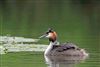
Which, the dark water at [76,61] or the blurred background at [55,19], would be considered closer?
the dark water at [76,61]

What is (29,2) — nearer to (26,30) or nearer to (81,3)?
(81,3)

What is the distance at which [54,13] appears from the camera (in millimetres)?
42812

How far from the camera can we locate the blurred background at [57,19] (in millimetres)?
26487

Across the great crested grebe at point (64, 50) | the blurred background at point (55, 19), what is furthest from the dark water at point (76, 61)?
the blurred background at point (55, 19)

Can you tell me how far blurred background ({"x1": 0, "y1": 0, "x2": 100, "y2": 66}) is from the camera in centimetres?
2649

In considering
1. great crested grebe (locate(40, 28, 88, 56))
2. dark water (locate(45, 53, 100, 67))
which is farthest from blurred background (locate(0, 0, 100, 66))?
dark water (locate(45, 53, 100, 67))

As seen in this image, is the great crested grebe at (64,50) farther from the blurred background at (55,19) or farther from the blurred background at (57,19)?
the blurred background at (55,19)

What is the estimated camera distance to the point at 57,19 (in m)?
38.0

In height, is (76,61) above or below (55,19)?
below

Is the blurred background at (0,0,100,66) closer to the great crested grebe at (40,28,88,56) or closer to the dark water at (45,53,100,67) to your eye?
the great crested grebe at (40,28,88,56)

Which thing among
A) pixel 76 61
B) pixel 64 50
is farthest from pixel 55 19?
pixel 76 61

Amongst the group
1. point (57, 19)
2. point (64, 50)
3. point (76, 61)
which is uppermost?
point (57, 19)

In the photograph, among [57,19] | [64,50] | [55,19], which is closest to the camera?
[64,50]

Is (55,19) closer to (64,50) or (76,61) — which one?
(64,50)
